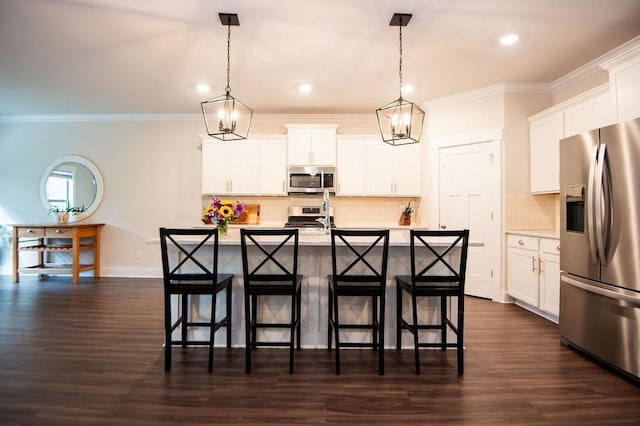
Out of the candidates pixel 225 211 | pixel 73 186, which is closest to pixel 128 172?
pixel 73 186

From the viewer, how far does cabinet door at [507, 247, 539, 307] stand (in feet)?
11.3

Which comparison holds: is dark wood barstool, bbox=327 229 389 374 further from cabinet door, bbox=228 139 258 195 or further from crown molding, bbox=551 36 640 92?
cabinet door, bbox=228 139 258 195

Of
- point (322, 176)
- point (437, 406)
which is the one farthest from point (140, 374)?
point (322, 176)

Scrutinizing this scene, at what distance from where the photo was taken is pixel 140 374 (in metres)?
2.23

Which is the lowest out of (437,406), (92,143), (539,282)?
(437,406)

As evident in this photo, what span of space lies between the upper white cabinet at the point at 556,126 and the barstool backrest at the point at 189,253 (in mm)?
3454

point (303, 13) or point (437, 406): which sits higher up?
point (303, 13)

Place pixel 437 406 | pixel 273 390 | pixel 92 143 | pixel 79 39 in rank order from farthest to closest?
pixel 92 143 → pixel 79 39 → pixel 273 390 → pixel 437 406

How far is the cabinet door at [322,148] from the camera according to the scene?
16.2 ft

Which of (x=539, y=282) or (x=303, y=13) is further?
(x=539, y=282)

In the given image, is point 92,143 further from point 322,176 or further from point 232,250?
point 232,250

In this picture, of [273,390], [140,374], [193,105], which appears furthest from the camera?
[193,105]

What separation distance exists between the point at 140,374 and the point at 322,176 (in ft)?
11.4

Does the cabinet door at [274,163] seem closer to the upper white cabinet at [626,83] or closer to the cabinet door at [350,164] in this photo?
the cabinet door at [350,164]
